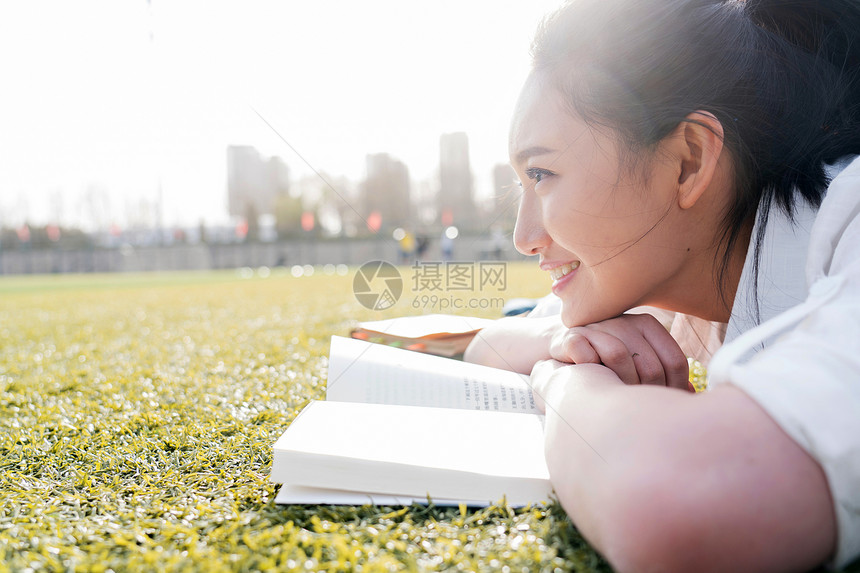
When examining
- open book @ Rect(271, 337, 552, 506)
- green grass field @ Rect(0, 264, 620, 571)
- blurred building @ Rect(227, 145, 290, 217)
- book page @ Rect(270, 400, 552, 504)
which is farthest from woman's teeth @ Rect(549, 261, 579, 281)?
blurred building @ Rect(227, 145, 290, 217)

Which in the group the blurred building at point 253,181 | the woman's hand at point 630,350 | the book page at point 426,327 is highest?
the blurred building at point 253,181

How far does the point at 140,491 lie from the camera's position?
27.4 inches

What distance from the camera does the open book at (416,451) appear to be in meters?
0.63

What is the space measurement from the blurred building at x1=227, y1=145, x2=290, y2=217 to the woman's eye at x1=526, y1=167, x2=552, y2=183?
2940cm

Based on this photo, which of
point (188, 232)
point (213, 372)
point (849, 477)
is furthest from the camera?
point (188, 232)

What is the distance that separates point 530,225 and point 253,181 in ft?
116

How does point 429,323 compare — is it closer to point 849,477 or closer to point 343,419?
point 343,419

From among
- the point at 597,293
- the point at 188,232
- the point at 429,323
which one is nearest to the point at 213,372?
the point at 429,323

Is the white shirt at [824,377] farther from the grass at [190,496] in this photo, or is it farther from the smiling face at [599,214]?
the smiling face at [599,214]

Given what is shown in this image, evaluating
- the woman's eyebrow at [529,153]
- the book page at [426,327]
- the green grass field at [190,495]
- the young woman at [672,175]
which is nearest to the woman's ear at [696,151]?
the young woman at [672,175]

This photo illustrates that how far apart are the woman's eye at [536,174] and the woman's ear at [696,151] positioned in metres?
0.18

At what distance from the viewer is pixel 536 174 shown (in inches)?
35.4

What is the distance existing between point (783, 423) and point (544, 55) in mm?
672

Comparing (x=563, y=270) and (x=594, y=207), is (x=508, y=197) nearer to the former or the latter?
(x=563, y=270)
